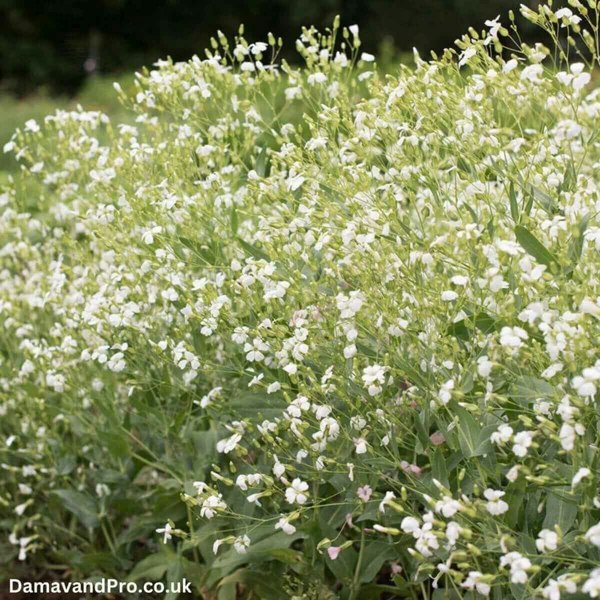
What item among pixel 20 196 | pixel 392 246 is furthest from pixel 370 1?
pixel 392 246

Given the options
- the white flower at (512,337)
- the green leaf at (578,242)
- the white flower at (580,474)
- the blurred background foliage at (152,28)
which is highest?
the blurred background foliage at (152,28)

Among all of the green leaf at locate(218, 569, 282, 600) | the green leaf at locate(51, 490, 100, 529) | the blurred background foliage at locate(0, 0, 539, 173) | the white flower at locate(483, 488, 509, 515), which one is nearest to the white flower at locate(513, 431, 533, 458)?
the white flower at locate(483, 488, 509, 515)

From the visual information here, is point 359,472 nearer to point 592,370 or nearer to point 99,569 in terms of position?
point 592,370

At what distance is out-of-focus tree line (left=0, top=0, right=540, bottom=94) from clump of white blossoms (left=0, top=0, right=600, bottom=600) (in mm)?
15258

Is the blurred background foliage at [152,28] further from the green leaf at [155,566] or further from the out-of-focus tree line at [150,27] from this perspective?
the green leaf at [155,566]

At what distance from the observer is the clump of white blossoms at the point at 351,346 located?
2121mm

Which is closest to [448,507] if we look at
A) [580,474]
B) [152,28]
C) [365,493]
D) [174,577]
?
[580,474]

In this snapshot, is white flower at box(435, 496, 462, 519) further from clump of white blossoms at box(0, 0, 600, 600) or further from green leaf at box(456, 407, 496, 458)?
green leaf at box(456, 407, 496, 458)

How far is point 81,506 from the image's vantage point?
320 centimetres

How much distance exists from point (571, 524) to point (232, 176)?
1.63 metres

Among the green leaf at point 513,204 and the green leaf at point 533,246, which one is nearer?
the green leaf at point 533,246

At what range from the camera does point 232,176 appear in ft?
10.7

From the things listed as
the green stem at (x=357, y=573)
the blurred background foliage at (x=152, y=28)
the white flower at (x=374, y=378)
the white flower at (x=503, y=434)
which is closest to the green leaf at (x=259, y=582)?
the green stem at (x=357, y=573)

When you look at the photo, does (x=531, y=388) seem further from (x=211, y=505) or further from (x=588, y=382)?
(x=211, y=505)
